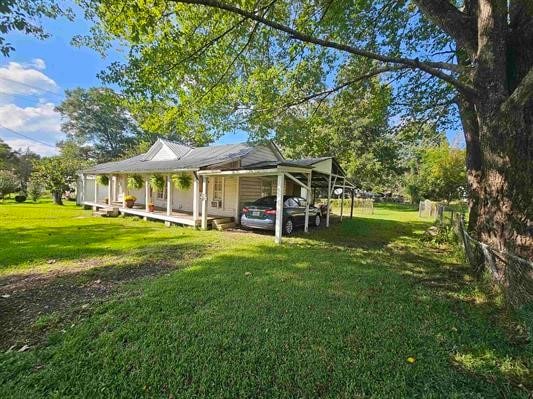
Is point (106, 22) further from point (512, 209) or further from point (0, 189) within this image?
point (0, 189)

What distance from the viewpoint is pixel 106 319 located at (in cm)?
345

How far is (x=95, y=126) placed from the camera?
43.4 metres

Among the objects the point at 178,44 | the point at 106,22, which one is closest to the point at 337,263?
the point at 178,44

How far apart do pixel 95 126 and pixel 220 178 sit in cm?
4064

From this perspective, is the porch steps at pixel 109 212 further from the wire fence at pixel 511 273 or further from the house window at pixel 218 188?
the wire fence at pixel 511 273

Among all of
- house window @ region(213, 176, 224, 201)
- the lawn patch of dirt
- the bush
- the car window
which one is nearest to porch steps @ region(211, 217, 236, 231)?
house window @ region(213, 176, 224, 201)

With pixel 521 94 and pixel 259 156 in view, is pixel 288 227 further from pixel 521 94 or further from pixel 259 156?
pixel 521 94

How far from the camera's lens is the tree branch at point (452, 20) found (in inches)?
193

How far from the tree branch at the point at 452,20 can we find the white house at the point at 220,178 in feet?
17.7

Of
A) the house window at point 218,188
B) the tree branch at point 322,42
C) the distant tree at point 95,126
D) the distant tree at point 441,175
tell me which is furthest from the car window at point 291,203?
the distant tree at point 95,126

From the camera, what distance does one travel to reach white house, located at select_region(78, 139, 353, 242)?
1086cm

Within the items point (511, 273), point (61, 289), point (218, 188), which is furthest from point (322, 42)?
point (218, 188)

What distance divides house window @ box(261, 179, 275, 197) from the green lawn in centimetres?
848

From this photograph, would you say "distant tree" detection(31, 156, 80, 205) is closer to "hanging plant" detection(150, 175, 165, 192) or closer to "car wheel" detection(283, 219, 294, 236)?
"hanging plant" detection(150, 175, 165, 192)
